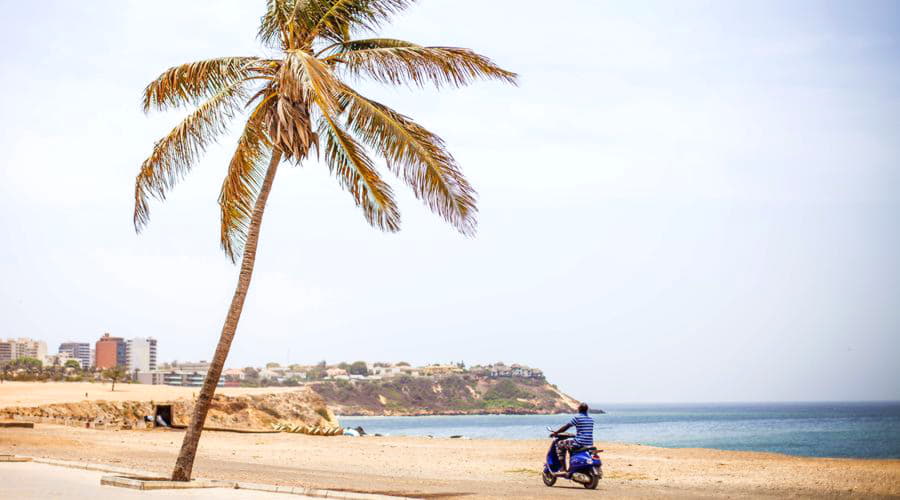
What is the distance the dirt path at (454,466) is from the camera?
1634 centimetres

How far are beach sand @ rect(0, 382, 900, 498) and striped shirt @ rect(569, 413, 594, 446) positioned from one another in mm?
862

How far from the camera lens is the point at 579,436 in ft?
54.2

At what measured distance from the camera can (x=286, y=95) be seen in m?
13.5

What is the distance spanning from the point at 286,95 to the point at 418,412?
187996 mm

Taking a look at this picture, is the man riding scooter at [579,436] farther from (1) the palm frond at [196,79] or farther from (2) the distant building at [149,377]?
(2) the distant building at [149,377]

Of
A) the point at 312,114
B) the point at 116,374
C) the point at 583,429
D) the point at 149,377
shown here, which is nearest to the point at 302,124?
the point at 312,114

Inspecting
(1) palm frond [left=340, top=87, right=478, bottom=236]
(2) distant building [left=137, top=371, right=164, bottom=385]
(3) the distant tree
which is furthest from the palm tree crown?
(2) distant building [left=137, top=371, right=164, bottom=385]

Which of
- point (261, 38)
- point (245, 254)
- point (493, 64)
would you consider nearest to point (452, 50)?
point (493, 64)

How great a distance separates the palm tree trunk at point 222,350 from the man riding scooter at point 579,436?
20.8 ft

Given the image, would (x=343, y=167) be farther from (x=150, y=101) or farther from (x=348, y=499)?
(x=348, y=499)

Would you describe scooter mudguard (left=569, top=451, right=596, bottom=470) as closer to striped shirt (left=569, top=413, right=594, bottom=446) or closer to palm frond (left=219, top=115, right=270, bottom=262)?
striped shirt (left=569, top=413, right=594, bottom=446)

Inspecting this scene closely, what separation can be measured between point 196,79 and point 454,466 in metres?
12.9

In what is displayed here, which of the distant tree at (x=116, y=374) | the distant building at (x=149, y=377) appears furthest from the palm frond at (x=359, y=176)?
the distant building at (x=149, y=377)

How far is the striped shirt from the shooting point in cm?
1630
